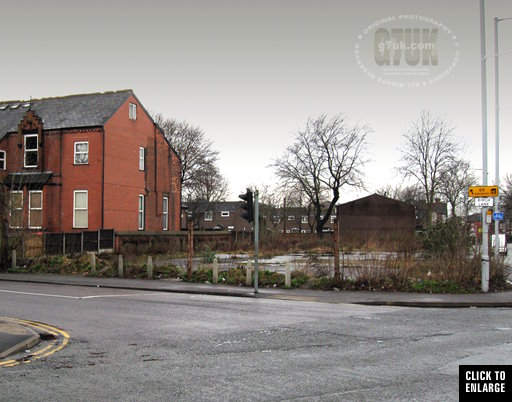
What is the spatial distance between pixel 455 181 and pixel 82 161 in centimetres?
3822

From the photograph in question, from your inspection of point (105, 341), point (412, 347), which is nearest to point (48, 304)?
point (105, 341)

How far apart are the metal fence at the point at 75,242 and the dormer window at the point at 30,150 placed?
290 inches

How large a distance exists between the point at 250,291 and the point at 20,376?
11973 millimetres

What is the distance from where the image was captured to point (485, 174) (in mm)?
17984

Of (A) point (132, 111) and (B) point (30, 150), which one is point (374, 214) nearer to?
(A) point (132, 111)

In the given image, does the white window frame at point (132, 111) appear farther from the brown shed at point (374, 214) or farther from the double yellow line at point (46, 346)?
the brown shed at point (374, 214)

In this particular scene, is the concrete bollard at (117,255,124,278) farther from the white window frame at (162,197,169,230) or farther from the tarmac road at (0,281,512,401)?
the white window frame at (162,197,169,230)

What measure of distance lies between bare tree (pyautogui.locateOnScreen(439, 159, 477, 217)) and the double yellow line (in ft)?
155

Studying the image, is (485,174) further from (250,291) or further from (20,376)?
(20,376)

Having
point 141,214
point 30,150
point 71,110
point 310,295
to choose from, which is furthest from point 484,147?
point 30,150

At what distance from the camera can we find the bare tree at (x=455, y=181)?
53594mm

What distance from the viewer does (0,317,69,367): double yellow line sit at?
8260mm

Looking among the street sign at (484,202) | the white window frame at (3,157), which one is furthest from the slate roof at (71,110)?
the street sign at (484,202)

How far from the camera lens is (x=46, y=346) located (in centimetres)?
947
